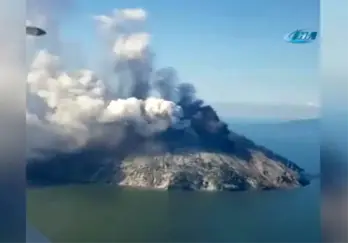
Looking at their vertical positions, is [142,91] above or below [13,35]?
below

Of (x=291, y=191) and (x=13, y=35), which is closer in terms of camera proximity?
(x=13, y=35)

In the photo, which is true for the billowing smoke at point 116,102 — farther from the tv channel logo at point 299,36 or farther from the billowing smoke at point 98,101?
the tv channel logo at point 299,36

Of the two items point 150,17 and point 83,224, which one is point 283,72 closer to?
point 150,17

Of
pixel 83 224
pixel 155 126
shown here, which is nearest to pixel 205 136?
pixel 155 126

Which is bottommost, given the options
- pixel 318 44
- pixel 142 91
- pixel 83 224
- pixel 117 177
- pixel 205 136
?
pixel 83 224

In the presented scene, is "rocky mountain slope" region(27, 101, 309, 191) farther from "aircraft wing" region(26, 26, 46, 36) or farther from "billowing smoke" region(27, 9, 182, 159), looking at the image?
"aircraft wing" region(26, 26, 46, 36)

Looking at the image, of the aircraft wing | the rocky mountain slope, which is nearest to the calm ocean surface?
the rocky mountain slope

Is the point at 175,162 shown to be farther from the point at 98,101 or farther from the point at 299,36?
the point at 299,36
